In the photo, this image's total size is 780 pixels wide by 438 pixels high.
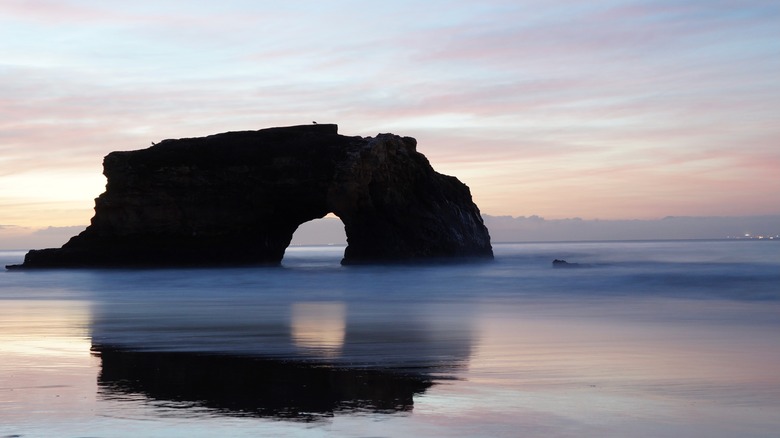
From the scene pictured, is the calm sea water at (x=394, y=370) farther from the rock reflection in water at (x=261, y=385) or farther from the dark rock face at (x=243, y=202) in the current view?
the dark rock face at (x=243, y=202)

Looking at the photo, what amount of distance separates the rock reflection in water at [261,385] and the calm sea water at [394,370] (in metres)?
0.02

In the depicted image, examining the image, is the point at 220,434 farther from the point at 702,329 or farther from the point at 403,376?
the point at 702,329

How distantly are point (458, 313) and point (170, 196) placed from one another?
34466mm

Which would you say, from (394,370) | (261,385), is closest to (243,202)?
(394,370)

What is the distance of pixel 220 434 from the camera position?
19.0 ft

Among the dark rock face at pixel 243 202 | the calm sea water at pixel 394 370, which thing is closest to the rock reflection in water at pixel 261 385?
the calm sea water at pixel 394 370

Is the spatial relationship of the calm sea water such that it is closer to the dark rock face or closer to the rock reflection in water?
the rock reflection in water

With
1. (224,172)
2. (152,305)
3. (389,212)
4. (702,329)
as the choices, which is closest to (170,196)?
(224,172)

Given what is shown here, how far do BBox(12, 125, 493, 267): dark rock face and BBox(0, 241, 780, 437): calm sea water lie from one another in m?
28.1

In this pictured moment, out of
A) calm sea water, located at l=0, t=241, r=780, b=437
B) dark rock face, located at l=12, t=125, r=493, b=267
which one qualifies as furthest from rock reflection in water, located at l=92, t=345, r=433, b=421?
dark rock face, located at l=12, t=125, r=493, b=267

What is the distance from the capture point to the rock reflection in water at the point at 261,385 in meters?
6.76

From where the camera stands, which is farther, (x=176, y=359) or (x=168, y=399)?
(x=176, y=359)

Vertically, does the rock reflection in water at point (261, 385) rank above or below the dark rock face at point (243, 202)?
below

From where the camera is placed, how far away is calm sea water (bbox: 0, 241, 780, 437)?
6.20 m
